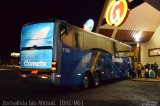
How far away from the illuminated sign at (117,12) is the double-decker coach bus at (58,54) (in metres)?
8.57

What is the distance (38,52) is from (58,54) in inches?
43.3

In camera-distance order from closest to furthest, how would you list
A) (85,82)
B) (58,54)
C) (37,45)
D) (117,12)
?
1. (58,54)
2. (37,45)
3. (85,82)
4. (117,12)

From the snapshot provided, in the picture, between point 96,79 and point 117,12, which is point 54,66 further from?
point 117,12

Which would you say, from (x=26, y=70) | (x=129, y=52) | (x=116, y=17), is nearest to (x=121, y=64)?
(x=129, y=52)

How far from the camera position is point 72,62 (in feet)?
42.0

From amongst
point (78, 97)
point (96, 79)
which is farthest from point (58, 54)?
point (96, 79)

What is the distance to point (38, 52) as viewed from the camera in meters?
12.1

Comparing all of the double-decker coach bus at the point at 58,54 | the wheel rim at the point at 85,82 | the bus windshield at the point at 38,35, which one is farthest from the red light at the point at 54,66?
the wheel rim at the point at 85,82

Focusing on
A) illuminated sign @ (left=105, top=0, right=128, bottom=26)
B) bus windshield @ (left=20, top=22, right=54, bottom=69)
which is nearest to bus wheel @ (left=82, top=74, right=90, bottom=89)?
bus windshield @ (left=20, top=22, right=54, bottom=69)

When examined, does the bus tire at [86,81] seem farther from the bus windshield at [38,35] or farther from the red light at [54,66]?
the bus windshield at [38,35]

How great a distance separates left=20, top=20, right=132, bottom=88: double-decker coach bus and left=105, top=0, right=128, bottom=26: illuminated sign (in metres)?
8.57

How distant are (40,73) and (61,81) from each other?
3.53 ft

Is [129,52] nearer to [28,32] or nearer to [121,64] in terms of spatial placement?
[121,64]

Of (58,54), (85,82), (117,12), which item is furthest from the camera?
(117,12)
